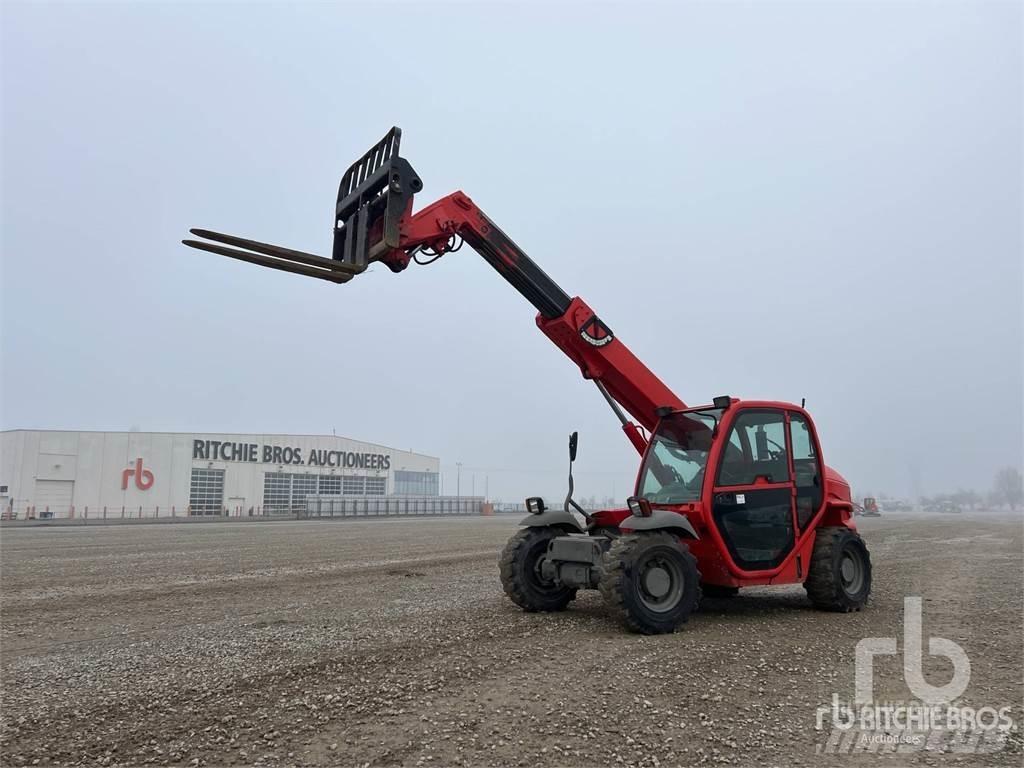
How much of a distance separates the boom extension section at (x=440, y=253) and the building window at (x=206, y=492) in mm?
53620

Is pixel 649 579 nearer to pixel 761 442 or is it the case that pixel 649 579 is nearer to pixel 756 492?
pixel 756 492

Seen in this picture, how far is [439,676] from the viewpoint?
4906 millimetres

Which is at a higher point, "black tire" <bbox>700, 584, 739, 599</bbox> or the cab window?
the cab window

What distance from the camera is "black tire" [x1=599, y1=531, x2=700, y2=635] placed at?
20.3 ft

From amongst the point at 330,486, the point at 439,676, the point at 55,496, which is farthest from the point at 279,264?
the point at 330,486

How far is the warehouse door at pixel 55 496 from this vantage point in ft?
166

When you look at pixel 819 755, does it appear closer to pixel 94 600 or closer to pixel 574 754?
pixel 574 754

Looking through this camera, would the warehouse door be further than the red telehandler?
Yes

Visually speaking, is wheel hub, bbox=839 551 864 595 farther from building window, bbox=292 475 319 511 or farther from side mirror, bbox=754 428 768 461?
building window, bbox=292 475 319 511

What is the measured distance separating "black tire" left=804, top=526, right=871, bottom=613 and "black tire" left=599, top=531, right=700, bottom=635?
72.6 inches

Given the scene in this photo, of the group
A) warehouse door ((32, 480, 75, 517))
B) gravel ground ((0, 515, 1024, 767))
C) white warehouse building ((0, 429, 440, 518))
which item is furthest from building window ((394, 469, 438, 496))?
gravel ground ((0, 515, 1024, 767))

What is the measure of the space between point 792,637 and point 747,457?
6.55ft

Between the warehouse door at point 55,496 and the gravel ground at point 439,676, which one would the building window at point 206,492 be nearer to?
the warehouse door at point 55,496

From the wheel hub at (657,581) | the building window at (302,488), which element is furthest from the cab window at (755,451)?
the building window at (302,488)
